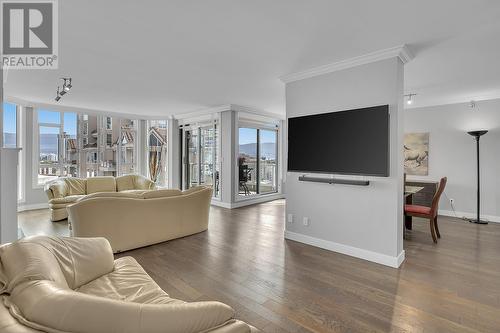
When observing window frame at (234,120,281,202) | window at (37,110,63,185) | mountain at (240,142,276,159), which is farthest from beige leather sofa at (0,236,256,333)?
window at (37,110,63,185)

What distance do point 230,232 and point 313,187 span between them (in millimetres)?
1654

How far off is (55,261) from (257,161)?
6.12 m

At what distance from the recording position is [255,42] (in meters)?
2.80

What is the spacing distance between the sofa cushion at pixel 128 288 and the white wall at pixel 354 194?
2.49 metres

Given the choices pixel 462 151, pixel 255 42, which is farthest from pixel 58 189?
pixel 462 151

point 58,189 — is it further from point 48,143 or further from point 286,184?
point 286,184

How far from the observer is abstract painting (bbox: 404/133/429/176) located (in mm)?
5719

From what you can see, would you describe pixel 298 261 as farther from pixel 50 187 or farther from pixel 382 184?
pixel 50 187

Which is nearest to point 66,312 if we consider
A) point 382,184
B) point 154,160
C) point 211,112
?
point 382,184

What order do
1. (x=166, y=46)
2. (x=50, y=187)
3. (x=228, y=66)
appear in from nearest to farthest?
(x=166, y=46) → (x=228, y=66) → (x=50, y=187)

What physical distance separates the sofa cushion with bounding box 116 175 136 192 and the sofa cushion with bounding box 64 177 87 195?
72 centimetres

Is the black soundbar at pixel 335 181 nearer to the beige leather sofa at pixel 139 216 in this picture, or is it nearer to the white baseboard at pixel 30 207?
the beige leather sofa at pixel 139 216

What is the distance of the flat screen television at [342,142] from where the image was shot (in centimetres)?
298

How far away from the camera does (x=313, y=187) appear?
12.0 ft
